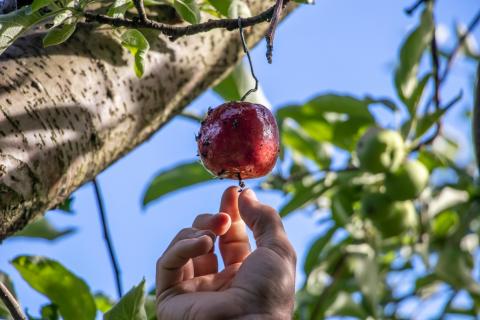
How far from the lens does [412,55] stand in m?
2.21

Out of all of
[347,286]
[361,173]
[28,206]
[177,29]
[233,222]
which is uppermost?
[177,29]

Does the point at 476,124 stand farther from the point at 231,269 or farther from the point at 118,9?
the point at 118,9

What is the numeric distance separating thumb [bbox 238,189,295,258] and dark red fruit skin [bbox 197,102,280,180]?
41mm

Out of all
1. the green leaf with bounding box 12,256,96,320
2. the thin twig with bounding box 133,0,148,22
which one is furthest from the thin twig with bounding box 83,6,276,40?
the green leaf with bounding box 12,256,96,320

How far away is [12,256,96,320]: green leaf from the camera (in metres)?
1.57

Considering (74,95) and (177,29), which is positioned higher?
(177,29)

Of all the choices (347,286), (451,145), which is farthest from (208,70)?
(451,145)

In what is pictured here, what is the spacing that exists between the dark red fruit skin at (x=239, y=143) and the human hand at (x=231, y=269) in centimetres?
7

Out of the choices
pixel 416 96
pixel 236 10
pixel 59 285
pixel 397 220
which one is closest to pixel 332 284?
pixel 397 220

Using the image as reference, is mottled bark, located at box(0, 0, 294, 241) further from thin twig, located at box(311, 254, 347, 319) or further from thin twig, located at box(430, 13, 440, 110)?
thin twig, located at box(311, 254, 347, 319)

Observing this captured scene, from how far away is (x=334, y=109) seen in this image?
2375mm

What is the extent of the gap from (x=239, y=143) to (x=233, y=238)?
205mm

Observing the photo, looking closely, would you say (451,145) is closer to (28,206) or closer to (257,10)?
(257,10)

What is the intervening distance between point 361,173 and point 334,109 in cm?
22
